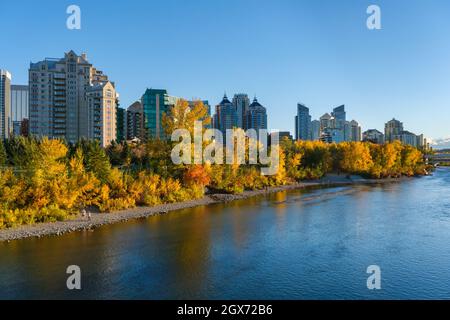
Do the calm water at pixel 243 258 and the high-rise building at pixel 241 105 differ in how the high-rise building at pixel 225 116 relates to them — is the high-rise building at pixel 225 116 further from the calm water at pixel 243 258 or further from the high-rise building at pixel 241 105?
the calm water at pixel 243 258

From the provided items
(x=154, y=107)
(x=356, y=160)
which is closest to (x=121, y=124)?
(x=154, y=107)

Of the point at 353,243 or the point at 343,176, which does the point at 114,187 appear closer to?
the point at 353,243

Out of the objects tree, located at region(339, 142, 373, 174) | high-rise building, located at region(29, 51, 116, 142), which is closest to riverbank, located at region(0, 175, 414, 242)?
tree, located at region(339, 142, 373, 174)

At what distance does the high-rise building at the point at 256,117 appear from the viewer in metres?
145

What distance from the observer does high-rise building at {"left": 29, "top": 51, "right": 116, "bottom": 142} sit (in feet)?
241

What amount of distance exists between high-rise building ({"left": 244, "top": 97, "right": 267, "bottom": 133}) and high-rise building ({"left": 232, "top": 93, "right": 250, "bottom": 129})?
335 cm

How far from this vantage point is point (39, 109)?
73875 mm

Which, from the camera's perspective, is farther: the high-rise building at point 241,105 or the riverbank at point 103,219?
the high-rise building at point 241,105

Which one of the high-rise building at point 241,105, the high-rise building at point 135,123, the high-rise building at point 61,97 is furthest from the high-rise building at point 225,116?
the high-rise building at point 61,97

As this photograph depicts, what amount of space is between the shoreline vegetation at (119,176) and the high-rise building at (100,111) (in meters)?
17.1

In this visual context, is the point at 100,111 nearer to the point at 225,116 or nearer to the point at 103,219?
the point at 103,219

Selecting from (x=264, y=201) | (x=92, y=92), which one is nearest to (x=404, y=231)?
(x=264, y=201)

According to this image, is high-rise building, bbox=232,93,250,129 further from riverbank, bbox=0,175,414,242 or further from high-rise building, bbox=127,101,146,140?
riverbank, bbox=0,175,414,242

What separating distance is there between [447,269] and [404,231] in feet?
25.5
